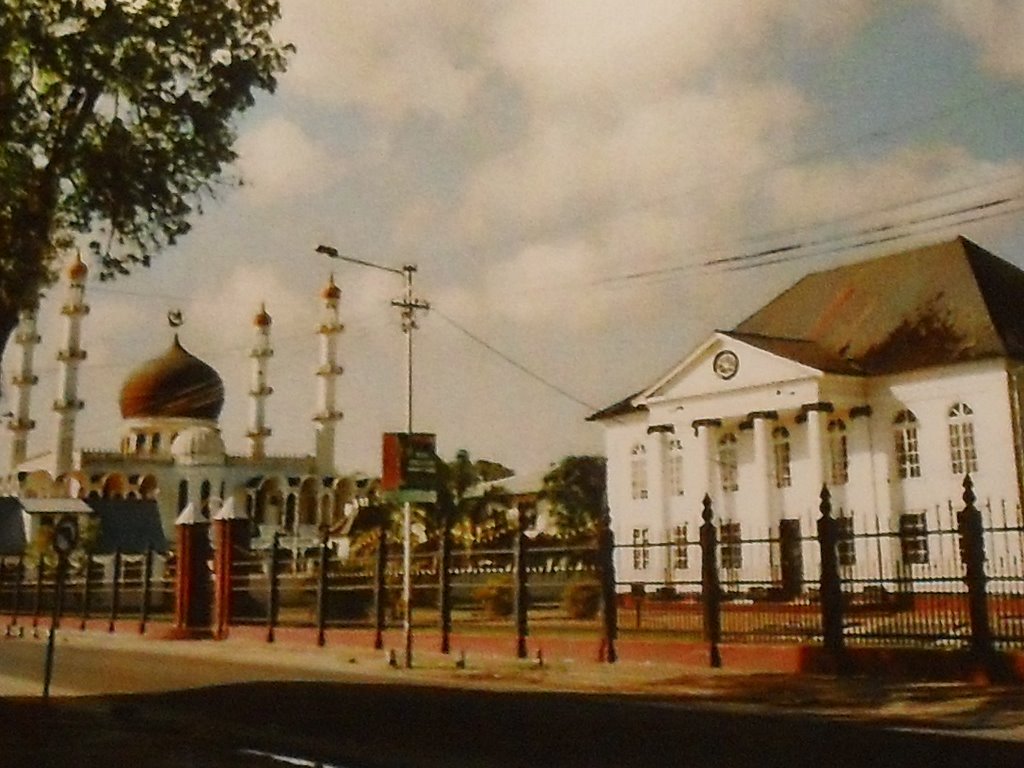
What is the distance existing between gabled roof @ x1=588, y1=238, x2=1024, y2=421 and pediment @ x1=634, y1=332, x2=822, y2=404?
266 mm

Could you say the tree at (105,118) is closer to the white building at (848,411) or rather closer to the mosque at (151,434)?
the white building at (848,411)

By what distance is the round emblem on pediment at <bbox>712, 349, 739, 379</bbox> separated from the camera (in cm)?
3647

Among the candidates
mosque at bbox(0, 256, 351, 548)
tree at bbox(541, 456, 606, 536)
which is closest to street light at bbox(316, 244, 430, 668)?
tree at bbox(541, 456, 606, 536)

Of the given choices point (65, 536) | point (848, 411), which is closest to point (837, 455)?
point (848, 411)

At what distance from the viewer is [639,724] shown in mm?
11914

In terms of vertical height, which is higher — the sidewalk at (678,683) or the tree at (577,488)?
the tree at (577,488)

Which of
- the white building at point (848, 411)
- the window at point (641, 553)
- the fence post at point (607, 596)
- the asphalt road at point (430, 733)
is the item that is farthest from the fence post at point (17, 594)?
the fence post at point (607, 596)

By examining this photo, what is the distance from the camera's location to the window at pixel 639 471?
41.1 metres

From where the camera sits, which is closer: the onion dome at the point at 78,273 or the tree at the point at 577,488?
the tree at the point at 577,488

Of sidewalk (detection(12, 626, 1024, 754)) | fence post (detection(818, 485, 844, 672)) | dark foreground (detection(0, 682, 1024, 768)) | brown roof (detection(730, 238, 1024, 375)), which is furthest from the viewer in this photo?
brown roof (detection(730, 238, 1024, 375))

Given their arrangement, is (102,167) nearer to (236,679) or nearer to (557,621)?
(236,679)

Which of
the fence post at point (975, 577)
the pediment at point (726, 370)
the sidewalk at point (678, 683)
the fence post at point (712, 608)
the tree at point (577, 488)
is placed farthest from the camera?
the tree at point (577, 488)

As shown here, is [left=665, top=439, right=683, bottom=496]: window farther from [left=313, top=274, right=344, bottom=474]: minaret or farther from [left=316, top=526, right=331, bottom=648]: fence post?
[left=313, top=274, right=344, bottom=474]: minaret

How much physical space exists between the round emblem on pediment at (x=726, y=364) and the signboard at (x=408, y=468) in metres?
18.3
